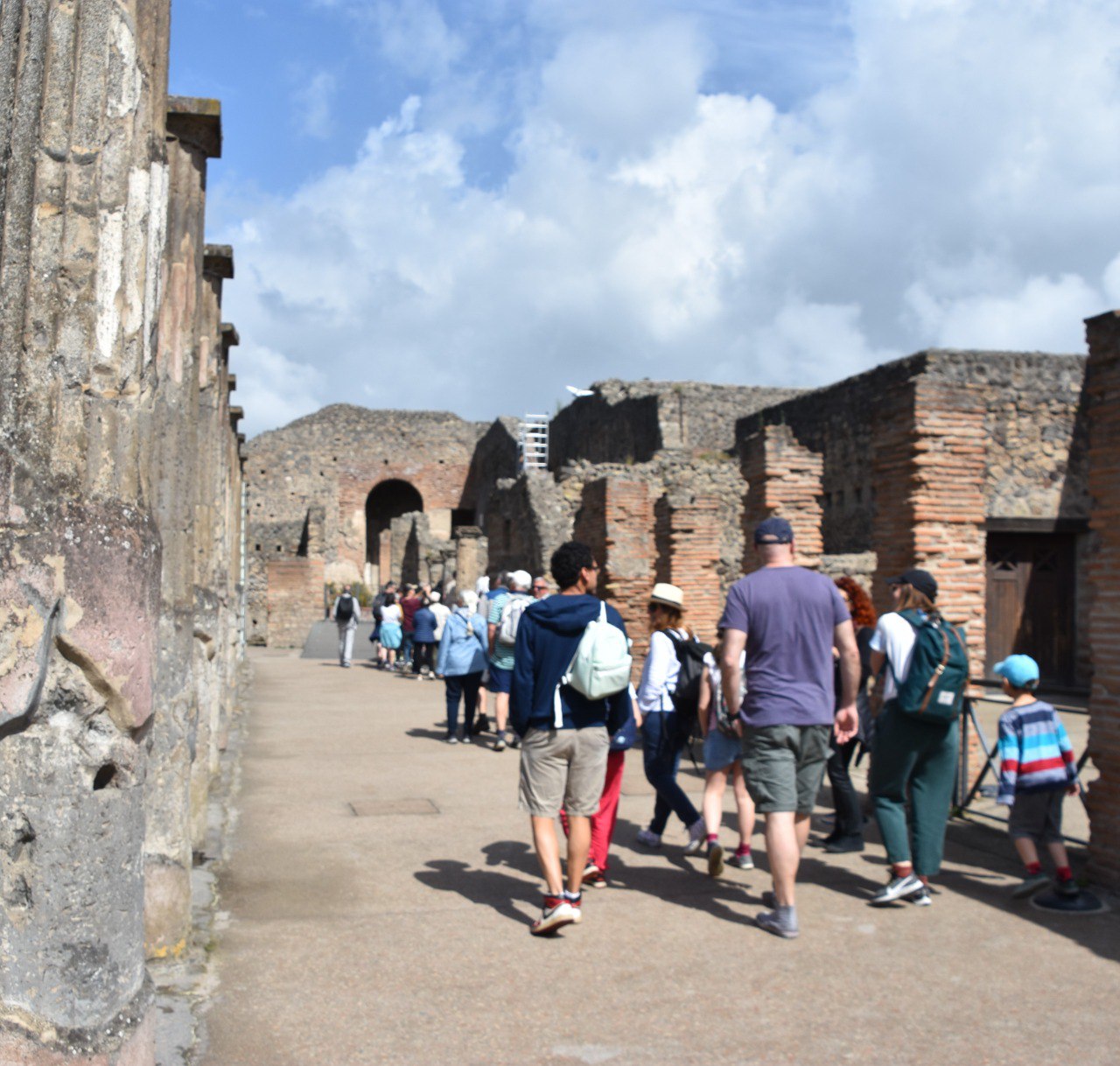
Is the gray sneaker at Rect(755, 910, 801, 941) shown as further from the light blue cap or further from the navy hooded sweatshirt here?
the light blue cap

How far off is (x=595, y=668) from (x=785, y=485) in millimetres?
6005

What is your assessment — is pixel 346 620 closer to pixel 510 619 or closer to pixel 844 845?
pixel 510 619

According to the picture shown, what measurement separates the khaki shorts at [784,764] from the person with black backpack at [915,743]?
645 millimetres

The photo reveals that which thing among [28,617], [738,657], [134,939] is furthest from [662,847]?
[28,617]

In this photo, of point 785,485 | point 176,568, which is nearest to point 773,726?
point 176,568

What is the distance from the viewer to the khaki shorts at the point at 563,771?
523 cm

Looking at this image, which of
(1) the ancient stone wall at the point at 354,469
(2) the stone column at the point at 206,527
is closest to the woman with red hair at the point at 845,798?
(2) the stone column at the point at 206,527

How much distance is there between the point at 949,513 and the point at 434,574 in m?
19.2

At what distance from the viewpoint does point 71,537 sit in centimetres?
247

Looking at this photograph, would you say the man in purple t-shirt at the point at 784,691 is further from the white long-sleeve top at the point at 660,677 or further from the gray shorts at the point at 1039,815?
the white long-sleeve top at the point at 660,677

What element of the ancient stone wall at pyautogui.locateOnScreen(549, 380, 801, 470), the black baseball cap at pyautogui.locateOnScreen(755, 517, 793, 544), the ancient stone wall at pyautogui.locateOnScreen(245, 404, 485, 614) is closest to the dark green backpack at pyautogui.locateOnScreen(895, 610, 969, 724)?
the black baseball cap at pyautogui.locateOnScreen(755, 517, 793, 544)

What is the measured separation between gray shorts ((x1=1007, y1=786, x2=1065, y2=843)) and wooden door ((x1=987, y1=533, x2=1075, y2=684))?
12523mm

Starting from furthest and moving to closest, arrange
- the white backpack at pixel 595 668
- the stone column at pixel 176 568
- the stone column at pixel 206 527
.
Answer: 1. the stone column at pixel 206 527
2. the white backpack at pixel 595 668
3. the stone column at pixel 176 568

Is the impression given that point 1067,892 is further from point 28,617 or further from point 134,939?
point 28,617
